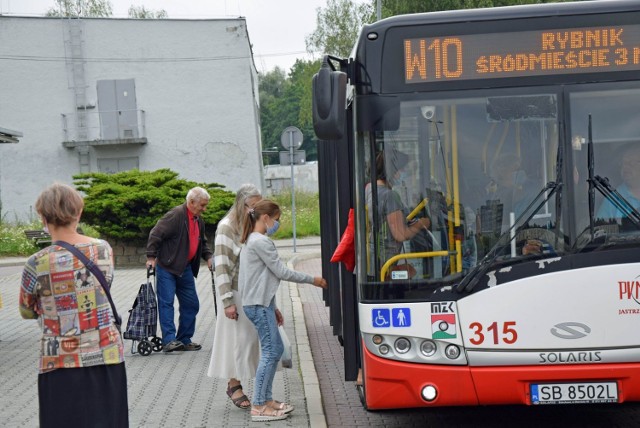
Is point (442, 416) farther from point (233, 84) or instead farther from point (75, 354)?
point (233, 84)

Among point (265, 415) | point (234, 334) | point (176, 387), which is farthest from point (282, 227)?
point (265, 415)

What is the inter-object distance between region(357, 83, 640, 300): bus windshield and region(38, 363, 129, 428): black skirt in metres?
1.91

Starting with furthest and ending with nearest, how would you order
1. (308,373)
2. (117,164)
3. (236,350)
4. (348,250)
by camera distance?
(117,164), (308,373), (236,350), (348,250)

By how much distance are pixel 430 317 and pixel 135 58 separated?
39120mm

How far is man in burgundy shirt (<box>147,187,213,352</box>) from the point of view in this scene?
11.3 metres

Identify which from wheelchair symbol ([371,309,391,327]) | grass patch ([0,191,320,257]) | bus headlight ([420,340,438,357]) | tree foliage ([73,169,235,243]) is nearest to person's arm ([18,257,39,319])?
wheelchair symbol ([371,309,391,327])

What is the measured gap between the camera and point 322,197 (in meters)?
11.8

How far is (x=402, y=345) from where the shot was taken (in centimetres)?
659

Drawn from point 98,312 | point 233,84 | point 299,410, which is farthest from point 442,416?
point 233,84

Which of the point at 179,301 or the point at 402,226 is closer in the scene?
the point at 402,226

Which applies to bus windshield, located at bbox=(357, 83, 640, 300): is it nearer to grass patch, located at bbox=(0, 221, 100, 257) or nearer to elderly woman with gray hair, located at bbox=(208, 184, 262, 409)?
elderly woman with gray hair, located at bbox=(208, 184, 262, 409)

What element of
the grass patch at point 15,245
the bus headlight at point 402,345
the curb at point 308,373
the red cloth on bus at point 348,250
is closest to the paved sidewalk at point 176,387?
the curb at point 308,373

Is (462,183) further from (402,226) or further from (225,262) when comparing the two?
(225,262)

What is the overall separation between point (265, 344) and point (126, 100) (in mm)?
37909
